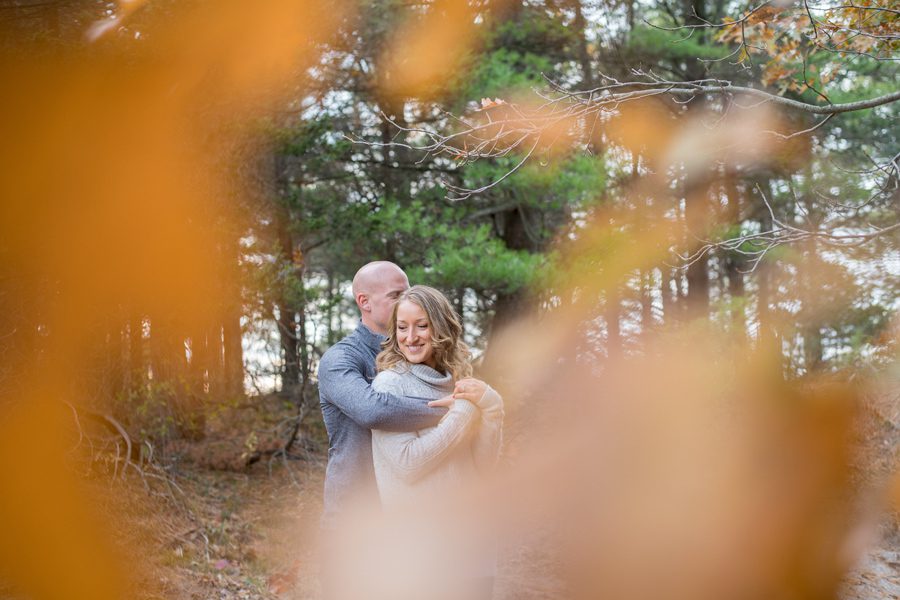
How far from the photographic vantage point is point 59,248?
688cm

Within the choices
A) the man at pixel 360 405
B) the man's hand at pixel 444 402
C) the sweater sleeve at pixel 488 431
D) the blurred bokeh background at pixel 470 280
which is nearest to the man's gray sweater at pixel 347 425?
the man at pixel 360 405

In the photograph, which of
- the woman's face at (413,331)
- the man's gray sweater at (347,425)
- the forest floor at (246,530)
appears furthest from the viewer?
the forest floor at (246,530)

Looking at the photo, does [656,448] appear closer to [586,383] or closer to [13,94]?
[586,383]

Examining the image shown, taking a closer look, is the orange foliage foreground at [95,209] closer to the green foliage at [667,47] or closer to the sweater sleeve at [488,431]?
the sweater sleeve at [488,431]

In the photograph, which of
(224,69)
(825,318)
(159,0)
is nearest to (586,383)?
(825,318)

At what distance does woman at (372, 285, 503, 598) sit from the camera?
2439 millimetres

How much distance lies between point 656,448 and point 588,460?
0.79 meters

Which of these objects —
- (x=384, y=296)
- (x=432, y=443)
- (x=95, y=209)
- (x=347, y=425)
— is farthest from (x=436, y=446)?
(x=95, y=209)

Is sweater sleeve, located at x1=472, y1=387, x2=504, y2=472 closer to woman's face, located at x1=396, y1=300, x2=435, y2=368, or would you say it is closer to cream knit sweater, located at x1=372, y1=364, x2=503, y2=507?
cream knit sweater, located at x1=372, y1=364, x2=503, y2=507

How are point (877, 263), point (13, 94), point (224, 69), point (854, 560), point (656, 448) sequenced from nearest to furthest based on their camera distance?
point (13, 94) → point (854, 560) → point (224, 69) → point (656, 448) → point (877, 263)

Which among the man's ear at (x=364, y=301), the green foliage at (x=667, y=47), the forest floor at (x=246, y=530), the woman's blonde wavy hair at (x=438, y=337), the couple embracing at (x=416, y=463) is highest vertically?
the green foliage at (x=667, y=47)

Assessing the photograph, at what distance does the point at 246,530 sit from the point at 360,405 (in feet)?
18.5

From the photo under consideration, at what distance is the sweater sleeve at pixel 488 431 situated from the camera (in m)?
2.48

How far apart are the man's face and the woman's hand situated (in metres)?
0.63
